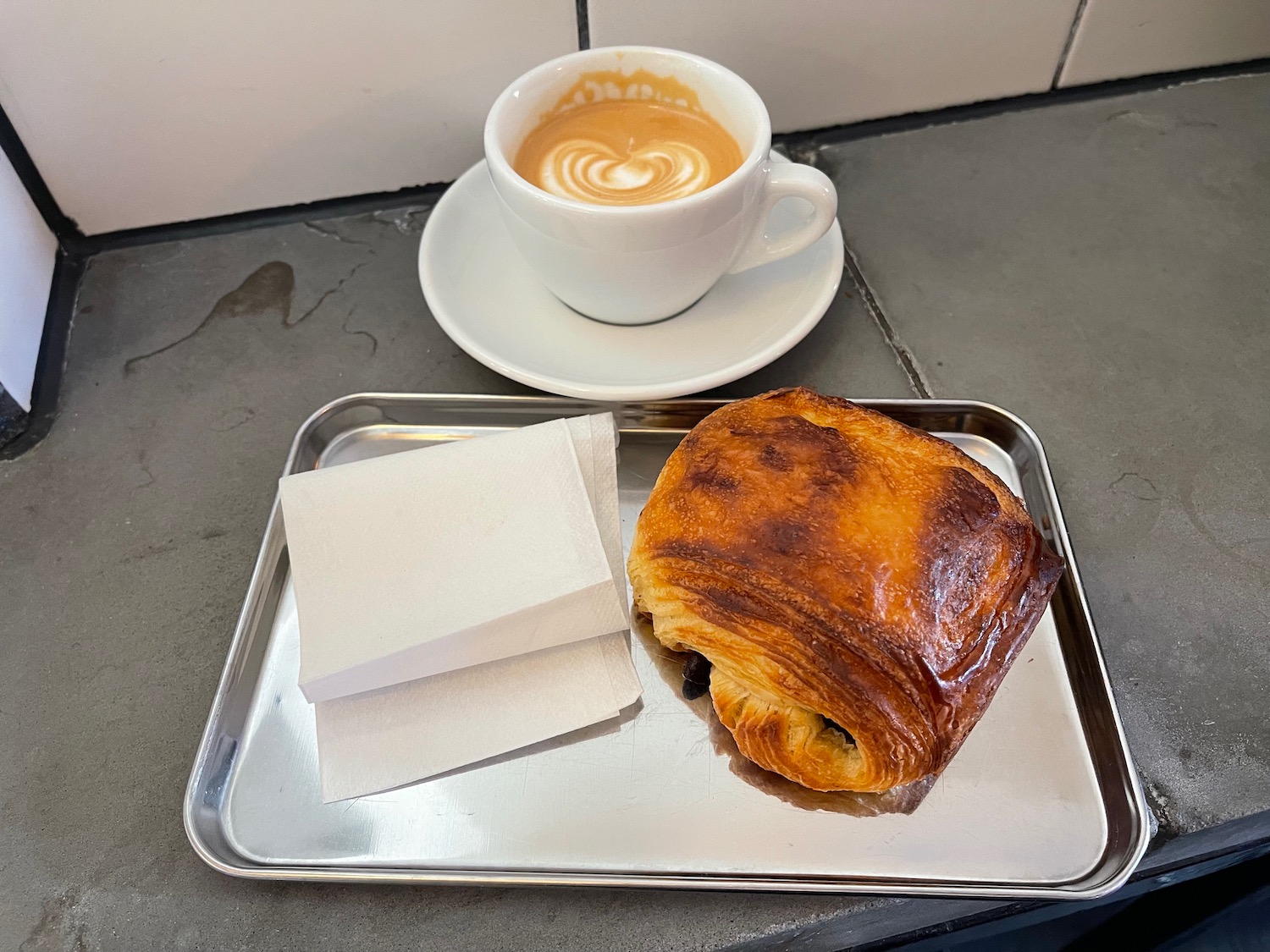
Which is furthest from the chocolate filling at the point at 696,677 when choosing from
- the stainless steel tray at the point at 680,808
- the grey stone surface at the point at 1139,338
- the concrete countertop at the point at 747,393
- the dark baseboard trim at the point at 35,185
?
the dark baseboard trim at the point at 35,185

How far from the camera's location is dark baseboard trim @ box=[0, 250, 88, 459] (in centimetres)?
78

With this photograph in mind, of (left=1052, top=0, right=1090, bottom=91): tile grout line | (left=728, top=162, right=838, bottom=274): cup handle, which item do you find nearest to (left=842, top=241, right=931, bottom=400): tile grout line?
(left=728, top=162, right=838, bottom=274): cup handle

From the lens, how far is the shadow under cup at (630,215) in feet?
2.18

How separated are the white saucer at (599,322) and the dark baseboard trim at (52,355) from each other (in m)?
0.34

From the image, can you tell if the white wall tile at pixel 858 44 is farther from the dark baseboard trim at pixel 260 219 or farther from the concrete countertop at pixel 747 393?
the dark baseboard trim at pixel 260 219

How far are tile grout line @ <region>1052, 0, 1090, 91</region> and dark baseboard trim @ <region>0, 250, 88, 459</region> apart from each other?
3.41ft

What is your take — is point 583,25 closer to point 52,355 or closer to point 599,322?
point 599,322

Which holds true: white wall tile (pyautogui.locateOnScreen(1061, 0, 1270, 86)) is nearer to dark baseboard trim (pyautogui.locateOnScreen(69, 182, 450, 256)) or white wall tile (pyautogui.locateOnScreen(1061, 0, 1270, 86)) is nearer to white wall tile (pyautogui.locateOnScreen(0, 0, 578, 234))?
white wall tile (pyautogui.locateOnScreen(0, 0, 578, 234))

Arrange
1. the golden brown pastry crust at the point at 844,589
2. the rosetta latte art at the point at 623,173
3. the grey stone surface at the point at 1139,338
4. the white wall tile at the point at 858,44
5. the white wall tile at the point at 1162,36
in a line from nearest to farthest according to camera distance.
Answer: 1. the golden brown pastry crust at the point at 844,589
2. the grey stone surface at the point at 1139,338
3. the rosetta latte art at the point at 623,173
4. the white wall tile at the point at 858,44
5. the white wall tile at the point at 1162,36

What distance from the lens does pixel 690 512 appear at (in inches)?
23.2

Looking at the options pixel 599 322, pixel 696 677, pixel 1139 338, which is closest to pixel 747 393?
pixel 599 322

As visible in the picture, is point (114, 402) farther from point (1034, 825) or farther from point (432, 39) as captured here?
point (1034, 825)

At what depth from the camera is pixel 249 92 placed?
824mm

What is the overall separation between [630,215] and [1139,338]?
0.51m
